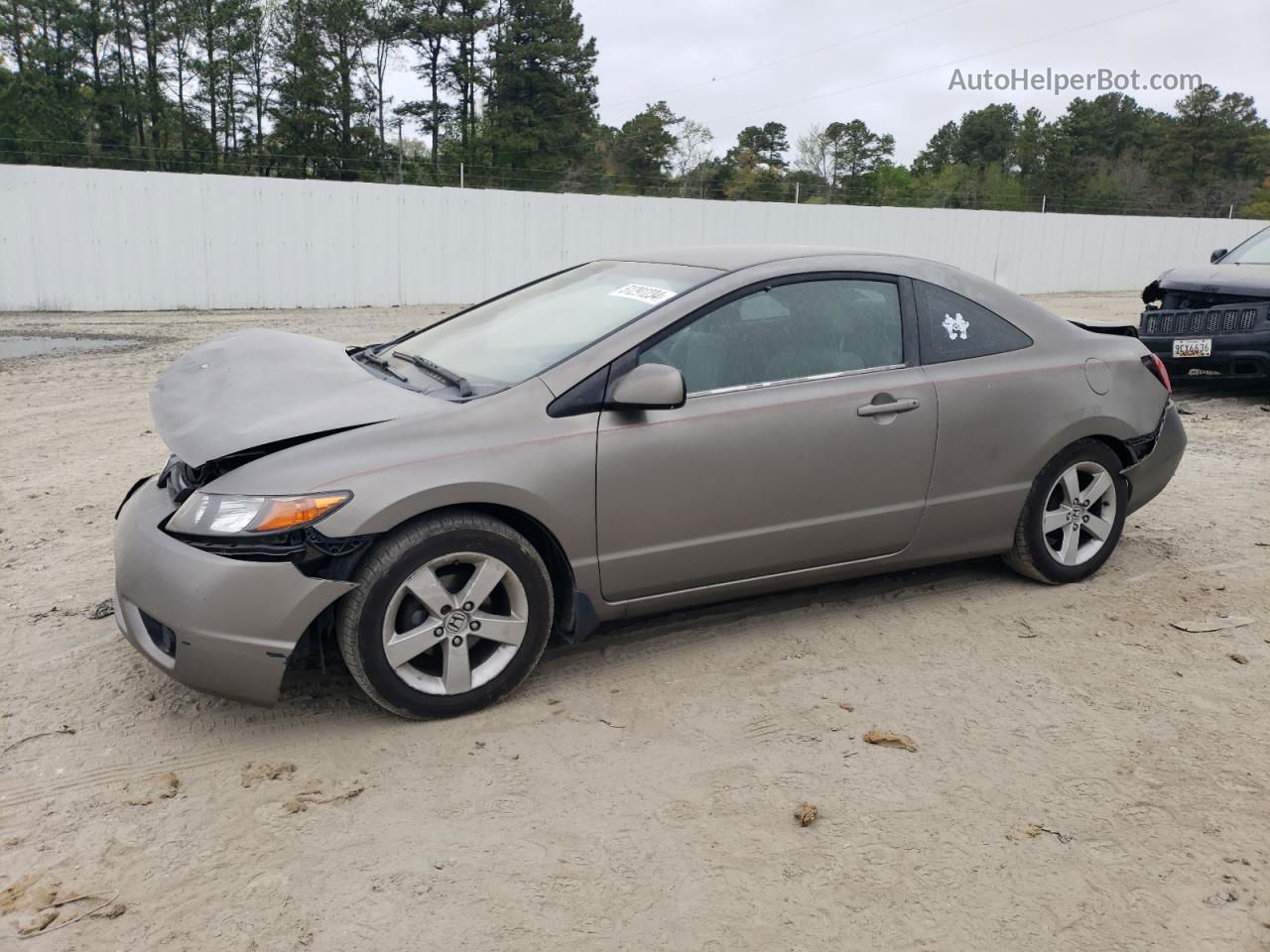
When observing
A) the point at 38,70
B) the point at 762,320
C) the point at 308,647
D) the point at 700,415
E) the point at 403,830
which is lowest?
the point at 403,830

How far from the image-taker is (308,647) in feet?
11.6

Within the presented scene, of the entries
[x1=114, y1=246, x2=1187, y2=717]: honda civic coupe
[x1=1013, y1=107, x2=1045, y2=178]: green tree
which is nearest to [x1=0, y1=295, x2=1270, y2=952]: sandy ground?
[x1=114, y1=246, x2=1187, y2=717]: honda civic coupe

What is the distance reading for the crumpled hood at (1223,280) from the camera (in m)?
9.27

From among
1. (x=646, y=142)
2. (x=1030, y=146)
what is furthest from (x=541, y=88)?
(x=1030, y=146)

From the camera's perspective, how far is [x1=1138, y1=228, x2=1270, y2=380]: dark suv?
9.19 m

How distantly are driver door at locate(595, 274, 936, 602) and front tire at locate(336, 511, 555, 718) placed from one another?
339 mm

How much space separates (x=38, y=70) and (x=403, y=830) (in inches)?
1647

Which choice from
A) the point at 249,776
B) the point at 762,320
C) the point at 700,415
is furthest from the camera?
the point at 762,320

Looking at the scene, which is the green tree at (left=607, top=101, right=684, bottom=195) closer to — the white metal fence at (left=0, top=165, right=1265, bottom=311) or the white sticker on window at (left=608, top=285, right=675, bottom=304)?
the white metal fence at (left=0, top=165, right=1265, bottom=311)

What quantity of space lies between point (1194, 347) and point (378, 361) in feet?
24.9

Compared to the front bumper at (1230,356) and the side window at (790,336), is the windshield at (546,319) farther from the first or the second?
the front bumper at (1230,356)

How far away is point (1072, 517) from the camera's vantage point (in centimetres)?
491

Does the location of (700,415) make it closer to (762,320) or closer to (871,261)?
(762,320)

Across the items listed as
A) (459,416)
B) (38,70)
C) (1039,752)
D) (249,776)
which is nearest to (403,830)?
(249,776)
